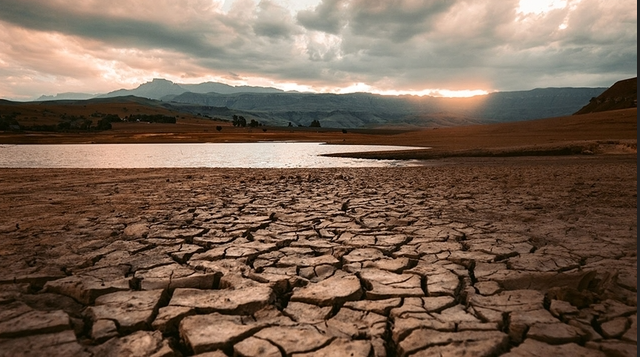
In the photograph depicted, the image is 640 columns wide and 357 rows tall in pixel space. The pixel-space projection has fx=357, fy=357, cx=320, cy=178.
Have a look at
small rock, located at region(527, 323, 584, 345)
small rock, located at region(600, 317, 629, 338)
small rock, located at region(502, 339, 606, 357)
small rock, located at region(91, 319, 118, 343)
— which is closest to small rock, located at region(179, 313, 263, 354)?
small rock, located at region(91, 319, 118, 343)

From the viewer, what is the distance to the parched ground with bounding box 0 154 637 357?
1.96m

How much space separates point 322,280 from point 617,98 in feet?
265

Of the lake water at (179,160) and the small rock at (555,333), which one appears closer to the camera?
the small rock at (555,333)

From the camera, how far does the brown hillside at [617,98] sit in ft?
193

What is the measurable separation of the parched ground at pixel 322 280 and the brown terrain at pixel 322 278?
0.01 meters

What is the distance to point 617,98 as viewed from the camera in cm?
6269

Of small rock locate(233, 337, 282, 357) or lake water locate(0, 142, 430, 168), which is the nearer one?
small rock locate(233, 337, 282, 357)

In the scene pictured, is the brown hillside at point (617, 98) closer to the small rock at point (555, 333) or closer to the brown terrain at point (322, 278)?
the brown terrain at point (322, 278)

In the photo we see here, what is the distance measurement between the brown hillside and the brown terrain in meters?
69.6

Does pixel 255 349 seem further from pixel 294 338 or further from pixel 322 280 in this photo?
pixel 322 280

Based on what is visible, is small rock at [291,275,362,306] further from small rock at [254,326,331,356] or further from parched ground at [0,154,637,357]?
small rock at [254,326,331,356]

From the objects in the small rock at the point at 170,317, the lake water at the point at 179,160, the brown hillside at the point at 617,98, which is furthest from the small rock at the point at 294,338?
the brown hillside at the point at 617,98

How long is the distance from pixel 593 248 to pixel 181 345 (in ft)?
12.0

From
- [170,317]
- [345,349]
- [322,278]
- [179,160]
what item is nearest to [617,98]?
[179,160]
